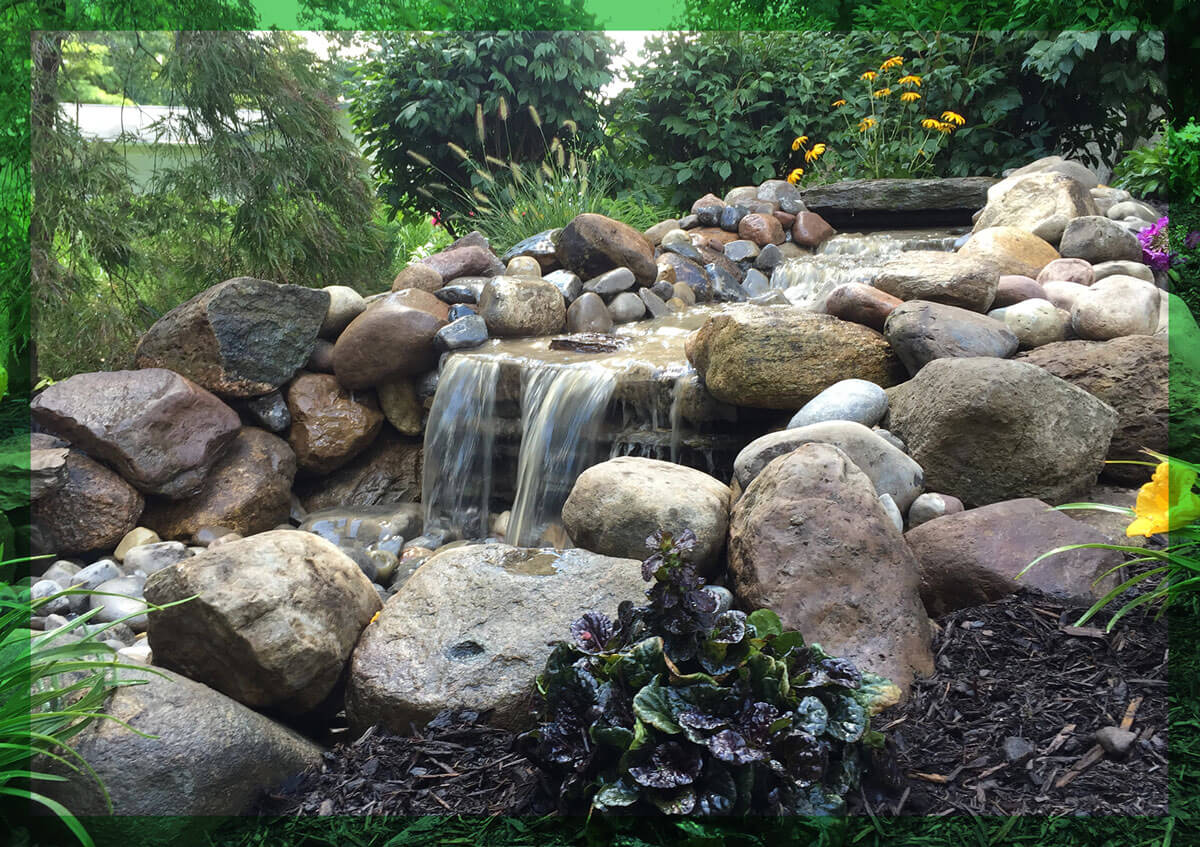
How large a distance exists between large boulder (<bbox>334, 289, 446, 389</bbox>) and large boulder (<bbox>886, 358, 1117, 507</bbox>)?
357 cm

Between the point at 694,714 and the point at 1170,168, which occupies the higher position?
the point at 1170,168

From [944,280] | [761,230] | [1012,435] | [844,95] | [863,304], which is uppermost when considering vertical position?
[844,95]

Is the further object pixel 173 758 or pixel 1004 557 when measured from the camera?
pixel 1004 557

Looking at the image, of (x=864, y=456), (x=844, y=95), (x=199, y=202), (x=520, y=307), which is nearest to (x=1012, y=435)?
(x=864, y=456)

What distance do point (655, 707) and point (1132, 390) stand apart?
2.79 m

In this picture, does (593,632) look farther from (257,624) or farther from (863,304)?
(863,304)

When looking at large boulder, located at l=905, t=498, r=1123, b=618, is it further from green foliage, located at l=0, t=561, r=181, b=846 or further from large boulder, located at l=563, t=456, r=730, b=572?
green foliage, located at l=0, t=561, r=181, b=846

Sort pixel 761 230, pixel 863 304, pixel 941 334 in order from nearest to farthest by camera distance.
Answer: pixel 941 334 < pixel 863 304 < pixel 761 230

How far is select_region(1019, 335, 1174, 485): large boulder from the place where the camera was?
11.7 ft

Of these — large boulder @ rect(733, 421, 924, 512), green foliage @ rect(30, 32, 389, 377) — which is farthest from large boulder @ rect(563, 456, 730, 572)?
green foliage @ rect(30, 32, 389, 377)

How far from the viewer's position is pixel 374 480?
6102 millimetres

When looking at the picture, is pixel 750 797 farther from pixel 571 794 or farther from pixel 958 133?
pixel 958 133

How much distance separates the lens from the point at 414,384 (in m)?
6.13

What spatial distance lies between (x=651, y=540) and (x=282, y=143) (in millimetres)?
6717
